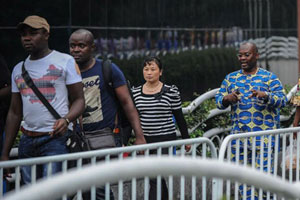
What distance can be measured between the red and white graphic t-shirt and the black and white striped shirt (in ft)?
5.87

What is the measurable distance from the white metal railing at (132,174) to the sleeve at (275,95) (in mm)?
4033

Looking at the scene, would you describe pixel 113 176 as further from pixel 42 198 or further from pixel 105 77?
pixel 105 77

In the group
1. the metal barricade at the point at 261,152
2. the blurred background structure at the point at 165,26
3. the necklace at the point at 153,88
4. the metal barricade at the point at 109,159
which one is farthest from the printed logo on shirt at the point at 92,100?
the blurred background structure at the point at 165,26

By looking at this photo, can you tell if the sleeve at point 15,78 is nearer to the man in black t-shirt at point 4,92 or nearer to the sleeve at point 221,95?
the man in black t-shirt at point 4,92

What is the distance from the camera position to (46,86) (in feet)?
18.1

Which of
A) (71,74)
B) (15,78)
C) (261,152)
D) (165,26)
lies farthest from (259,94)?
(15,78)

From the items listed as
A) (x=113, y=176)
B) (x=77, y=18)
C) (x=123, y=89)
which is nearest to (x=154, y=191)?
(x=123, y=89)

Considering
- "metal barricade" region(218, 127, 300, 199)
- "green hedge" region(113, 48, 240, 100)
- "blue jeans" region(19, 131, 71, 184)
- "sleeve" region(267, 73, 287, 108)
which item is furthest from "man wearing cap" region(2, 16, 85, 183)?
"green hedge" region(113, 48, 240, 100)

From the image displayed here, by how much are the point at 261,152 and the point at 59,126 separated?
1.87 m

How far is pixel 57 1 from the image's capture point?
7.79 m

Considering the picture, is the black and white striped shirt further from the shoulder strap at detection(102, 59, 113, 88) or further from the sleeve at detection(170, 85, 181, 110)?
the shoulder strap at detection(102, 59, 113, 88)

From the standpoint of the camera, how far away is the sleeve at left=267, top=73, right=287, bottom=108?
7.32 metres

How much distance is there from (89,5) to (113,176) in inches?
219

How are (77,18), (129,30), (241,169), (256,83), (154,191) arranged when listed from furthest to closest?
(129,30) → (77,18) → (256,83) → (154,191) → (241,169)
